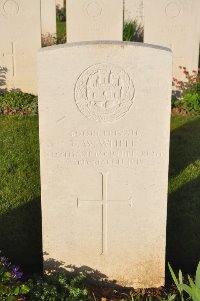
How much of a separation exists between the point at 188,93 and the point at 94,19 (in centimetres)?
213

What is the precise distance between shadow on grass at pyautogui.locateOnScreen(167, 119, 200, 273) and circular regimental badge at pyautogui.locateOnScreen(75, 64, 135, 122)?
1538mm

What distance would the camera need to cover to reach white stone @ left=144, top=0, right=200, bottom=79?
27.2 feet

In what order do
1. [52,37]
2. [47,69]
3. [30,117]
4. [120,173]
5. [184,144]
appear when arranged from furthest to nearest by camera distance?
[52,37]
[30,117]
[184,144]
[120,173]
[47,69]

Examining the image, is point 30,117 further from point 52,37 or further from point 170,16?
point 52,37

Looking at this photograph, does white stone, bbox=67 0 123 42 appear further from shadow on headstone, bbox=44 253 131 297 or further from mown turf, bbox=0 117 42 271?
shadow on headstone, bbox=44 253 131 297

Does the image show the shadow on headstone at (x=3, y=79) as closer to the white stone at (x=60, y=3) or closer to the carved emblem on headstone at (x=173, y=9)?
the carved emblem on headstone at (x=173, y=9)

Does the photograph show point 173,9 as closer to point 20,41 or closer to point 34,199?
point 20,41

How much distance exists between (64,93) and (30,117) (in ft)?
14.7

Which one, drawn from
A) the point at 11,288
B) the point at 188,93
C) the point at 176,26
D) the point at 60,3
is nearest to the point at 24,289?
the point at 11,288

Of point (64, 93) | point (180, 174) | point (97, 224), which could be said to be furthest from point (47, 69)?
point (180, 174)

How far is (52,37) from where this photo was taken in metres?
12.3

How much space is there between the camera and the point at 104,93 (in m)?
3.43

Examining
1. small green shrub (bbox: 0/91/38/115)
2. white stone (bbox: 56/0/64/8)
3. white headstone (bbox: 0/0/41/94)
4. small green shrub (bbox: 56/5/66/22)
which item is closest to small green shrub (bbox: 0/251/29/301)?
small green shrub (bbox: 0/91/38/115)

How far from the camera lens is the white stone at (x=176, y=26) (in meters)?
8.30
